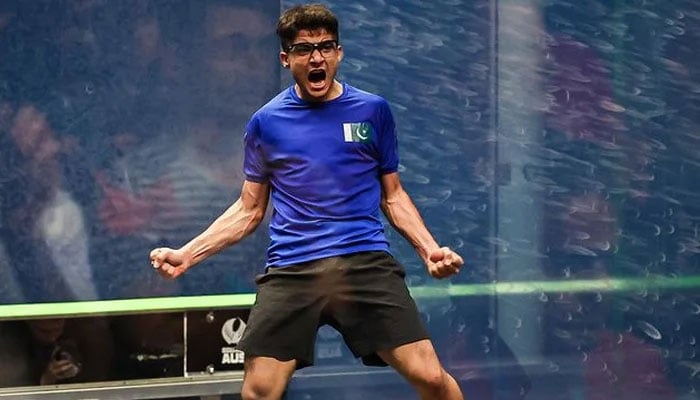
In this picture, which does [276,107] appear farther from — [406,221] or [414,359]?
[414,359]

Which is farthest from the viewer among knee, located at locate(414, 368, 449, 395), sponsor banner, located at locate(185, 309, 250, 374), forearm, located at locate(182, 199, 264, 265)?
sponsor banner, located at locate(185, 309, 250, 374)

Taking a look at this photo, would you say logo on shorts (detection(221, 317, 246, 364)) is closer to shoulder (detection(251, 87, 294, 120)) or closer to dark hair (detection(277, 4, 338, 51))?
shoulder (detection(251, 87, 294, 120))

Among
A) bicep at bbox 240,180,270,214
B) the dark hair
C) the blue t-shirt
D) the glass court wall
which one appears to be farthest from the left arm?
the glass court wall

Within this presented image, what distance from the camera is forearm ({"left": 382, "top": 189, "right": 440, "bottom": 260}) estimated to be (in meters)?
5.09

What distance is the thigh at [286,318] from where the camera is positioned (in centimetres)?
493

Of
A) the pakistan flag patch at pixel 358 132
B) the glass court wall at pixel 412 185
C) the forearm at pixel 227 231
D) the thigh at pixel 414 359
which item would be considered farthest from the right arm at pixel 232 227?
the glass court wall at pixel 412 185

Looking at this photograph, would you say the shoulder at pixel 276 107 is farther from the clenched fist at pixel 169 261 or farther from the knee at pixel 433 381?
the knee at pixel 433 381

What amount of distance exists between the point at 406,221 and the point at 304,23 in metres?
0.79

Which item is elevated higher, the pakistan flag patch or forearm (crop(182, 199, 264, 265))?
the pakistan flag patch

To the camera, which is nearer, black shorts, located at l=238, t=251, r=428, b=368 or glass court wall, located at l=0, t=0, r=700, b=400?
black shorts, located at l=238, t=251, r=428, b=368

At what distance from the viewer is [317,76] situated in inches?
197

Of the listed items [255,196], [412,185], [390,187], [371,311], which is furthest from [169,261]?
[412,185]

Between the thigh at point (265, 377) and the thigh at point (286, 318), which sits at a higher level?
the thigh at point (286, 318)

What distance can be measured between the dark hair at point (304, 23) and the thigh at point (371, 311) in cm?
79
